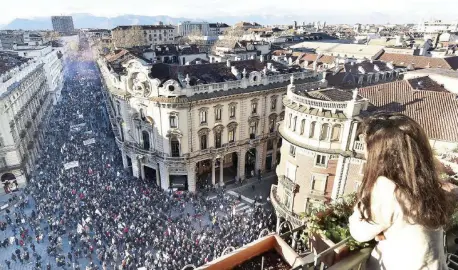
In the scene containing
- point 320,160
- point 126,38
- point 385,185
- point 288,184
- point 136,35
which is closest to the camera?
point 385,185

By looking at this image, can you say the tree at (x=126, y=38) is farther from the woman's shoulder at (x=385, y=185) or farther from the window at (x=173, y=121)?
the woman's shoulder at (x=385, y=185)

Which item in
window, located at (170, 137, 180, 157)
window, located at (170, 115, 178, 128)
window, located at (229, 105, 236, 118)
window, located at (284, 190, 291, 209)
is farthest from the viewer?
window, located at (229, 105, 236, 118)

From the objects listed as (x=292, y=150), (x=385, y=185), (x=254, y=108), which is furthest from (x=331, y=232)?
(x=254, y=108)

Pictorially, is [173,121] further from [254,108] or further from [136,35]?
[136,35]

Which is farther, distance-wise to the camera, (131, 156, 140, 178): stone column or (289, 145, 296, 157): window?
(131, 156, 140, 178): stone column

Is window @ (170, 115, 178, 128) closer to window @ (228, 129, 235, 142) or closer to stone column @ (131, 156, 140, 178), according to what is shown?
window @ (228, 129, 235, 142)

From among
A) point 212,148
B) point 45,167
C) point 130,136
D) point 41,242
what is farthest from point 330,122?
point 45,167

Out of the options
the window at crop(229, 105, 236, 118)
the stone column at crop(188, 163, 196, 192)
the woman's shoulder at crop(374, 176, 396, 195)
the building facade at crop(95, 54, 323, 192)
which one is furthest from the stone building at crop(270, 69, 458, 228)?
the woman's shoulder at crop(374, 176, 396, 195)

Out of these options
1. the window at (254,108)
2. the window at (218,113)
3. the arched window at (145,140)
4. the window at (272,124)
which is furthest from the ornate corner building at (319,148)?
the arched window at (145,140)
